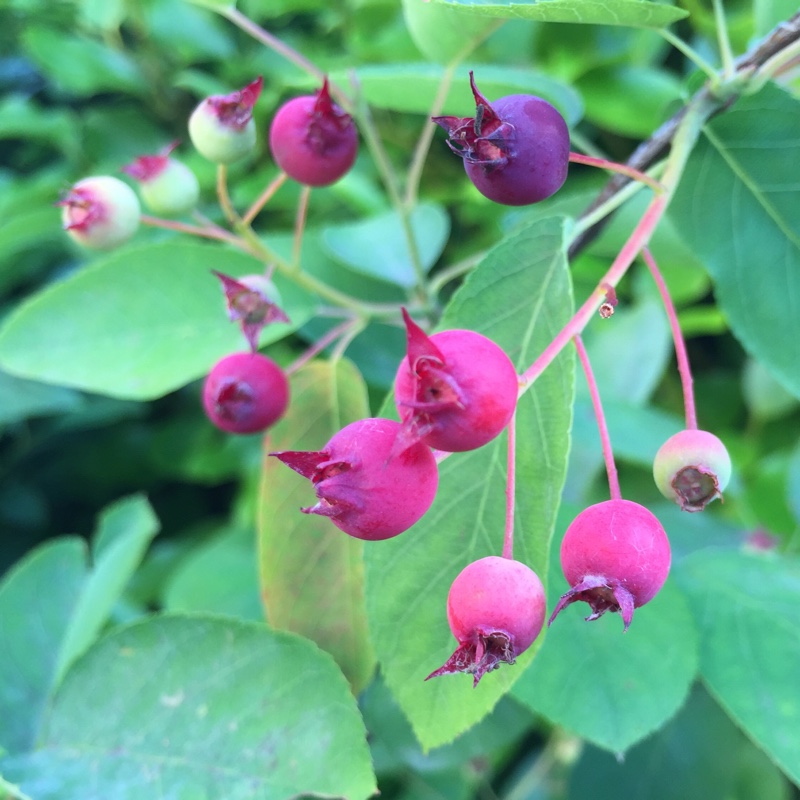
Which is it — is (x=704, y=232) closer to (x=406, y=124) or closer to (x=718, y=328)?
(x=718, y=328)

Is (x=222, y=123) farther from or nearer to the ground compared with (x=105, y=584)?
farther from the ground

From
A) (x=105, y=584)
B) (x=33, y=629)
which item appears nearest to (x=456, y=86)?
(x=105, y=584)

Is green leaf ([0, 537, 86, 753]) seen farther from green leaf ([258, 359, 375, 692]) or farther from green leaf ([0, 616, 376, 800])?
green leaf ([258, 359, 375, 692])

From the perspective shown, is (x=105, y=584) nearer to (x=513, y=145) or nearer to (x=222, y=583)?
(x=222, y=583)

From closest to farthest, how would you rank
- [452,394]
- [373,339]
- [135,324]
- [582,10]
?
[452,394] < [582,10] < [135,324] < [373,339]

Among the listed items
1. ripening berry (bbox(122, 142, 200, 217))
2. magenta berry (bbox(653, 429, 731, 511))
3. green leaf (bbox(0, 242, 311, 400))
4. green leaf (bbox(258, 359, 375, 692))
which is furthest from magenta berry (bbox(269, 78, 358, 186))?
magenta berry (bbox(653, 429, 731, 511))

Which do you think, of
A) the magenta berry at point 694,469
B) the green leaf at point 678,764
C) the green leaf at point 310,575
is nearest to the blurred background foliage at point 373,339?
the green leaf at point 678,764

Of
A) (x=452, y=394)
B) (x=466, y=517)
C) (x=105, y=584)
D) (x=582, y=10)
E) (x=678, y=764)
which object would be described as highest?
(x=582, y=10)
